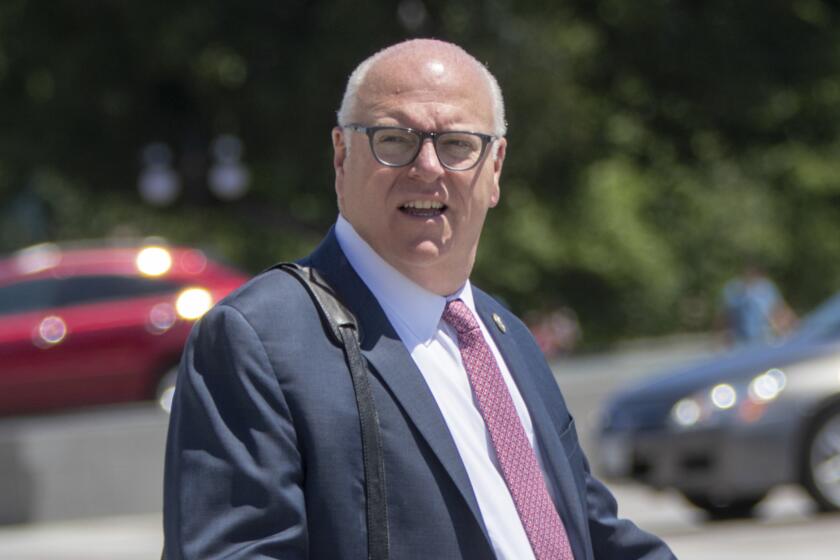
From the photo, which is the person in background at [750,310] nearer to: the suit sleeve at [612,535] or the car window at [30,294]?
the car window at [30,294]

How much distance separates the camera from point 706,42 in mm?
24438

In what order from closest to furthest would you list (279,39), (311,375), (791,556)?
1. (311,375)
2. (791,556)
3. (279,39)

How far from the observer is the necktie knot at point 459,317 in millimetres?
2770

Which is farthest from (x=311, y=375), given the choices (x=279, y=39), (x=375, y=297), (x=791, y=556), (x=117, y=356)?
(x=279, y=39)

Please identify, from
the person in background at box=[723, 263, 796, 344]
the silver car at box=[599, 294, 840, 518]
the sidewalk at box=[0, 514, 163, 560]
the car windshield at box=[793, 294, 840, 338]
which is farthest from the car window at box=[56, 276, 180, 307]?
the car windshield at box=[793, 294, 840, 338]

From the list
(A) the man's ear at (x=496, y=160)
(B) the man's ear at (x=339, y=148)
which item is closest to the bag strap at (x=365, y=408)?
(B) the man's ear at (x=339, y=148)

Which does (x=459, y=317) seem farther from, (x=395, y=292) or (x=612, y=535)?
(x=612, y=535)

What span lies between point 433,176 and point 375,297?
194 millimetres

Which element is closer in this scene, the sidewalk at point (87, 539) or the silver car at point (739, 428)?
the silver car at point (739, 428)

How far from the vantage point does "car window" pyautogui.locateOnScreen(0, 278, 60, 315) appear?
51.7ft

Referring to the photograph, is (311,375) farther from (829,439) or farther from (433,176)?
(829,439)

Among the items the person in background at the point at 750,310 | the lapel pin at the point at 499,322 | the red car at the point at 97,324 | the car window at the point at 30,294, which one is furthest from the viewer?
the person in background at the point at 750,310

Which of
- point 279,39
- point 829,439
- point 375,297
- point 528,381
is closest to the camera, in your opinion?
point 375,297

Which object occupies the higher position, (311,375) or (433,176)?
(433,176)
